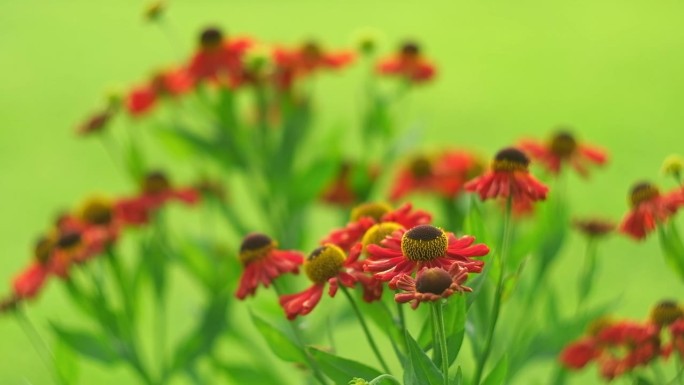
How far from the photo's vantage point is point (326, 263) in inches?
31.8

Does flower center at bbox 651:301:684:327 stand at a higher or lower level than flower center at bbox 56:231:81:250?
lower

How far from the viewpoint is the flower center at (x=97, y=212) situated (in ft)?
4.24

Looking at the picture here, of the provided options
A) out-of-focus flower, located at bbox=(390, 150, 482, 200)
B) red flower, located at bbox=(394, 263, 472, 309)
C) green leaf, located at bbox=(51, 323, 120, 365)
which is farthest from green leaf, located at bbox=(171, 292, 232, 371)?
red flower, located at bbox=(394, 263, 472, 309)

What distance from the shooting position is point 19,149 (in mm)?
3209

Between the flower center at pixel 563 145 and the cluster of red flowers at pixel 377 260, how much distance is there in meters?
0.38

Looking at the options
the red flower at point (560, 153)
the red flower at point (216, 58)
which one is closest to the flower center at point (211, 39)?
the red flower at point (216, 58)

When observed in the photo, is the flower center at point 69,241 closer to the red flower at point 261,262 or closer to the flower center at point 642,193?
the red flower at point 261,262

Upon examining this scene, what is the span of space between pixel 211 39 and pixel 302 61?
18cm

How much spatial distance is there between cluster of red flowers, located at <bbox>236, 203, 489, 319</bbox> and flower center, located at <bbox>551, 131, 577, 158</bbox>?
376 mm

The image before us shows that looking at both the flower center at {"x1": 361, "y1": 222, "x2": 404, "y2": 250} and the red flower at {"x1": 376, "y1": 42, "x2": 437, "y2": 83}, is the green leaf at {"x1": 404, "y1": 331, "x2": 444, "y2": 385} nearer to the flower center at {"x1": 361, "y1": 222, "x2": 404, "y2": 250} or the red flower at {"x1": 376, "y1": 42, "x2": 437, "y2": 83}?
the flower center at {"x1": 361, "y1": 222, "x2": 404, "y2": 250}

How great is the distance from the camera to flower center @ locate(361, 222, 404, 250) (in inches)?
31.9

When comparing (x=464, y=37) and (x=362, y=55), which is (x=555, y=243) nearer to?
(x=362, y=55)

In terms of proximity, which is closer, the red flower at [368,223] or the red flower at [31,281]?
the red flower at [368,223]

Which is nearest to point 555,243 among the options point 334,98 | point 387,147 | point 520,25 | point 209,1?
point 387,147
